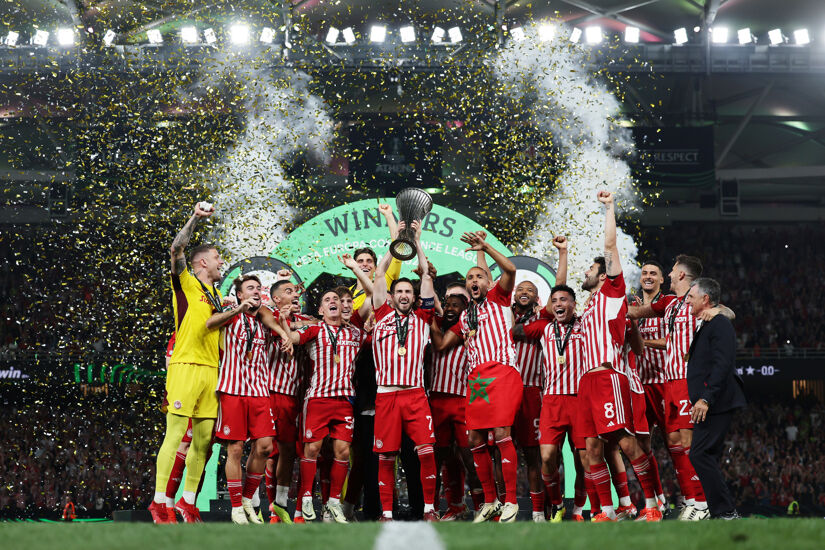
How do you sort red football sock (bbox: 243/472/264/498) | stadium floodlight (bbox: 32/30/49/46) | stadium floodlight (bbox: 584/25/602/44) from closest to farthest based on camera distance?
red football sock (bbox: 243/472/264/498) → stadium floodlight (bbox: 32/30/49/46) → stadium floodlight (bbox: 584/25/602/44)

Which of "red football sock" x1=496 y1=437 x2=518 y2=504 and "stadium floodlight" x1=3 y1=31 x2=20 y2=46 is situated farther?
"stadium floodlight" x1=3 y1=31 x2=20 y2=46

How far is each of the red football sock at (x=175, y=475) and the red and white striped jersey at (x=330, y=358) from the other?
47.1 inches

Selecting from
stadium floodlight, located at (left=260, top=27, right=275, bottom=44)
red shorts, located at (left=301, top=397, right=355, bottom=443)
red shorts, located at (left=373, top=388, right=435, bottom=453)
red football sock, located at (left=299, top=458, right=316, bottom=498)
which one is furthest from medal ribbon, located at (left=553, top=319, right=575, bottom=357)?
stadium floodlight, located at (left=260, top=27, right=275, bottom=44)

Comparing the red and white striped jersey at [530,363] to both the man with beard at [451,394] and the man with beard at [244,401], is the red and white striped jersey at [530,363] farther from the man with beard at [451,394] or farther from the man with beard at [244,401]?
the man with beard at [244,401]

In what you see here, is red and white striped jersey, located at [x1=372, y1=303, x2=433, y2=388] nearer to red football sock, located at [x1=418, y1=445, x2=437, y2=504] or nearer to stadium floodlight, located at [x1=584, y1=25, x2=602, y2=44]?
red football sock, located at [x1=418, y1=445, x2=437, y2=504]

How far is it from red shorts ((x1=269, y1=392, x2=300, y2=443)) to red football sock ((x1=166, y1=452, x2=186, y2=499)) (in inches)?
43.0

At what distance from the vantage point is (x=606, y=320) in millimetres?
6848

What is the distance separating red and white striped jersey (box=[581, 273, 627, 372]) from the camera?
6793 millimetres

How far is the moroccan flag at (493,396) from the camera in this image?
688 centimetres

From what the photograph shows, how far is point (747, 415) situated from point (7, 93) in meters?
19.4

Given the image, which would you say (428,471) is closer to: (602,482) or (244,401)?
(602,482)

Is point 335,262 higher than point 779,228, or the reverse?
point 779,228

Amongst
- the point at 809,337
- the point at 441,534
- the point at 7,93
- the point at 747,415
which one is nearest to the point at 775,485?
the point at 747,415

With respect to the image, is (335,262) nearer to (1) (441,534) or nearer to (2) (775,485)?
(1) (441,534)
